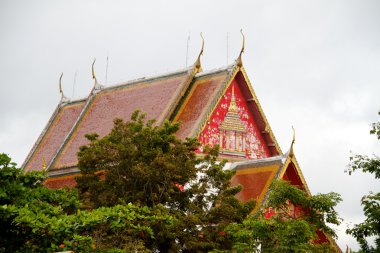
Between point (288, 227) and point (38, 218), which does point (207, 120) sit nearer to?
point (288, 227)

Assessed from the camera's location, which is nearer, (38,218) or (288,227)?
(38,218)

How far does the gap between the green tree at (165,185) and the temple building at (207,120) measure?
2878 mm

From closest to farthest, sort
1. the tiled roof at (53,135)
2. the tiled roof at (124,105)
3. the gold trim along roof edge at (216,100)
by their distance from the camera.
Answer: the gold trim along roof edge at (216,100) < the tiled roof at (124,105) < the tiled roof at (53,135)

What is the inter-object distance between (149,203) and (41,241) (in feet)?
16.1

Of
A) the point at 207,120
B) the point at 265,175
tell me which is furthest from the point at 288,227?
the point at 207,120

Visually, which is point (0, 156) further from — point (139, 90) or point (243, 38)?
point (139, 90)

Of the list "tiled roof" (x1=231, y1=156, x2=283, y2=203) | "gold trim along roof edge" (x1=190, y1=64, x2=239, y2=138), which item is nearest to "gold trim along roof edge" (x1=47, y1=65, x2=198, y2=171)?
"gold trim along roof edge" (x1=190, y1=64, x2=239, y2=138)

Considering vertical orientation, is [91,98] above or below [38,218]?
above

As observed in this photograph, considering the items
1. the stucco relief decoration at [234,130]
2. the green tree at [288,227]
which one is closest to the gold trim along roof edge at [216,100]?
the stucco relief decoration at [234,130]

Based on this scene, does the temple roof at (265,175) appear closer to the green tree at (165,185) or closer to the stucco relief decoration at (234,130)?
the stucco relief decoration at (234,130)

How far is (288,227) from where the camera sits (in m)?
11.3

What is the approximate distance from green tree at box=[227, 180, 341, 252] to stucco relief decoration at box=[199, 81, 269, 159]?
6103 mm

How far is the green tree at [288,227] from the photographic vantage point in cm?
1131

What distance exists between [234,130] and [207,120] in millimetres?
1098
